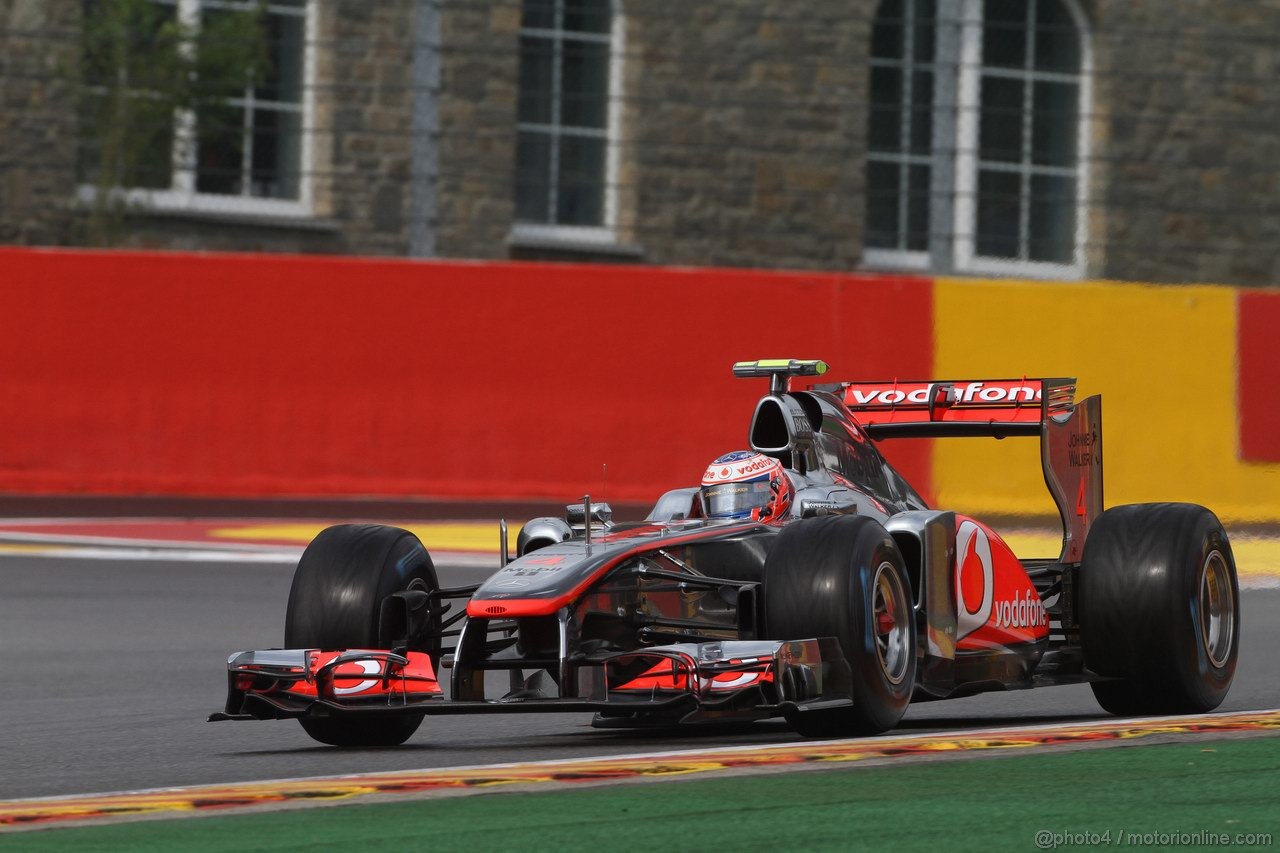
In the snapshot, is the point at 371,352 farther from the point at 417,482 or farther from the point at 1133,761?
the point at 1133,761

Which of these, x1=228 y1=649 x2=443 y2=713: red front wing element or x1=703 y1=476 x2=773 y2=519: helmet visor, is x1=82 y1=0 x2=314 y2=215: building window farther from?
x1=228 y1=649 x2=443 y2=713: red front wing element

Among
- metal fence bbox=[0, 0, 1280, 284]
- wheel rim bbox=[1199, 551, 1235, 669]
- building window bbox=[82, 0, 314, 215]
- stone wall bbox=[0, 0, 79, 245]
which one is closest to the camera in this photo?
wheel rim bbox=[1199, 551, 1235, 669]

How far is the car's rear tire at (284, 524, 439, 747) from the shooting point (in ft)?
21.7

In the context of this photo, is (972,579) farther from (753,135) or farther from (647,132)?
(753,135)

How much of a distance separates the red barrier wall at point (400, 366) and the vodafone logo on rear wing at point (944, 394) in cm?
454

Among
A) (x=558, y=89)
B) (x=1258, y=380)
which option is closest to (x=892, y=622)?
(x=1258, y=380)

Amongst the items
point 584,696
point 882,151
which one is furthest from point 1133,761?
point 882,151

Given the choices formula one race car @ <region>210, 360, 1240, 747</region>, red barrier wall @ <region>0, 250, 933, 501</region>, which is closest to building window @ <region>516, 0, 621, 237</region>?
red barrier wall @ <region>0, 250, 933, 501</region>

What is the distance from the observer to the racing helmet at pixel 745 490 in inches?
281

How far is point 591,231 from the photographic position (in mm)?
19750

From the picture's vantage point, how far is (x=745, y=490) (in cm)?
714

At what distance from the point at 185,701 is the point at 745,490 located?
6.82 feet

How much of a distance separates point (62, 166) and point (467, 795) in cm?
1339

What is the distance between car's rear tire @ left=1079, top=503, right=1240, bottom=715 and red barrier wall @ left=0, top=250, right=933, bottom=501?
564 cm
